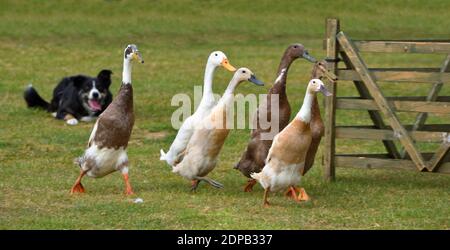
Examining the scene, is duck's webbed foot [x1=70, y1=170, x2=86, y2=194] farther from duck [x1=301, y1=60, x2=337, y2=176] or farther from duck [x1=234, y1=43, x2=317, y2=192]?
duck [x1=301, y1=60, x2=337, y2=176]

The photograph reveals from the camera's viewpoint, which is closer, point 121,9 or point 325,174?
point 325,174

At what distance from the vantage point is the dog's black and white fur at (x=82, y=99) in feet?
62.3

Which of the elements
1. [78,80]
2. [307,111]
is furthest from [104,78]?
[307,111]

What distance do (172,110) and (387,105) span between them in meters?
7.94

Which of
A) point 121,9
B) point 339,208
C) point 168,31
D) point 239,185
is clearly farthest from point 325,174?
point 121,9

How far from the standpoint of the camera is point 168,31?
34.8 metres

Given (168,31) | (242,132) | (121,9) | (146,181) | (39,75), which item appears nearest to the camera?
(146,181)

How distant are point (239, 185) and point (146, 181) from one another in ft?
3.79

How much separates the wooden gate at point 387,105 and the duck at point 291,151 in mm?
1822

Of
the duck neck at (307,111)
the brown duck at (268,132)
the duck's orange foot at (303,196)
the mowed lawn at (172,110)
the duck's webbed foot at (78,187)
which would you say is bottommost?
the mowed lawn at (172,110)

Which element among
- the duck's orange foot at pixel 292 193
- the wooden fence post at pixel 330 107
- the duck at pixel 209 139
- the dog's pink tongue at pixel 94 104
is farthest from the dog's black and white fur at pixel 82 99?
the duck's orange foot at pixel 292 193

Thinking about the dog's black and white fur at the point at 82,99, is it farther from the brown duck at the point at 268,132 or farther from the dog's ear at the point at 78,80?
the brown duck at the point at 268,132

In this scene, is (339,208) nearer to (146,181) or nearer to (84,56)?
(146,181)

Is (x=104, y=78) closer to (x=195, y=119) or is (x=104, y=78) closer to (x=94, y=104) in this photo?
(x=94, y=104)
